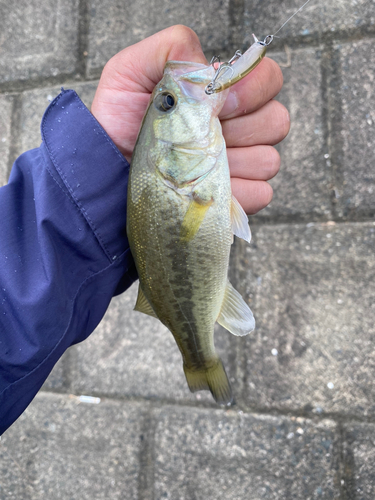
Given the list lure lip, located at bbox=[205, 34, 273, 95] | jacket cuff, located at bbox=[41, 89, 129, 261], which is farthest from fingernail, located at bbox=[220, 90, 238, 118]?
jacket cuff, located at bbox=[41, 89, 129, 261]

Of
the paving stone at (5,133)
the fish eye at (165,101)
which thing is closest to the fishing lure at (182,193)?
the fish eye at (165,101)

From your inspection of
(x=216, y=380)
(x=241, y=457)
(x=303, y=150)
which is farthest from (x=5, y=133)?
(x=241, y=457)

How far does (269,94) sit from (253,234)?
0.85 m

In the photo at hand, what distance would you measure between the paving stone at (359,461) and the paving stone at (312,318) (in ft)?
0.29

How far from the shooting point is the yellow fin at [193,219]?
1259 millimetres

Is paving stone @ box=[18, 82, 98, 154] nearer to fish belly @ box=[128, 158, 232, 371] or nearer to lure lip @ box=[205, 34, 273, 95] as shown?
fish belly @ box=[128, 158, 232, 371]

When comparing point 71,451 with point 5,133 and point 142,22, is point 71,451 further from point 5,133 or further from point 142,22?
point 142,22

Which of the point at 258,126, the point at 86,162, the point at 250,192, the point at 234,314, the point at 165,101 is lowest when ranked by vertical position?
the point at 234,314

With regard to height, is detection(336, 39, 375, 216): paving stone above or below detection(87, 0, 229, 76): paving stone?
below

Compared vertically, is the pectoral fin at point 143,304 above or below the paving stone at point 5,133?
below

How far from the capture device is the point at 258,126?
1.58 m

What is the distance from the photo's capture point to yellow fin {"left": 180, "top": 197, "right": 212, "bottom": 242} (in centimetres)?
126

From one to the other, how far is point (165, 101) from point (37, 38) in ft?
5.99

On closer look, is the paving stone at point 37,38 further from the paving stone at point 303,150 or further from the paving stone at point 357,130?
the paving stone at point 357,130
